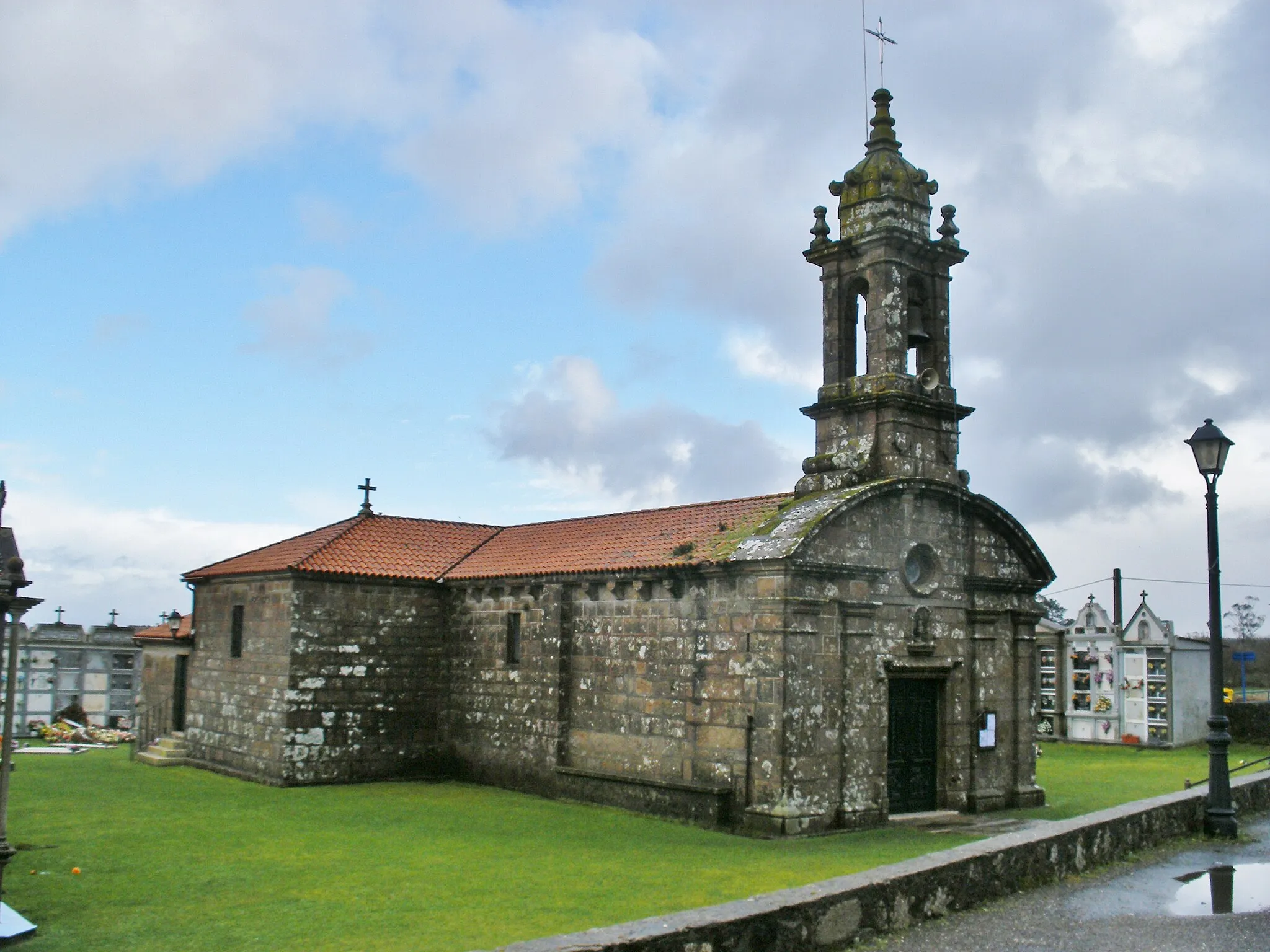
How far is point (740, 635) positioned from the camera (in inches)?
579

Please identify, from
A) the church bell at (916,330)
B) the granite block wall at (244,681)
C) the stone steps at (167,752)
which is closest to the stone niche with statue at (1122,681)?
the church bell at (916,330)

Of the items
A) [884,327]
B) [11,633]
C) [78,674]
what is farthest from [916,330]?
[78,674]

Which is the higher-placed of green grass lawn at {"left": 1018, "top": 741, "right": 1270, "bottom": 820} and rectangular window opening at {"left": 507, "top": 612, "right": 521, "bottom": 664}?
rectangular window opening at {"left": 507, "top": 612, "right": 521, "bottom": 664}

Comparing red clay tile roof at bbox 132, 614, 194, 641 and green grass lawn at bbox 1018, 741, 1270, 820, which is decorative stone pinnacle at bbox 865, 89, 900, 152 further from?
red clay tile roof at bbox 132, 614, 194, 641

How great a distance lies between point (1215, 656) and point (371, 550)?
14300mm

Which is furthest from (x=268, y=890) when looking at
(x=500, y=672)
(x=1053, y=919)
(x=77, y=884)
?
(x=500, y=672)

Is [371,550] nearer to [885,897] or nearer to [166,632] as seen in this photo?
[166,632]

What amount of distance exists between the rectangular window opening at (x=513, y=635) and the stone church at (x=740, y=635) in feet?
0.14

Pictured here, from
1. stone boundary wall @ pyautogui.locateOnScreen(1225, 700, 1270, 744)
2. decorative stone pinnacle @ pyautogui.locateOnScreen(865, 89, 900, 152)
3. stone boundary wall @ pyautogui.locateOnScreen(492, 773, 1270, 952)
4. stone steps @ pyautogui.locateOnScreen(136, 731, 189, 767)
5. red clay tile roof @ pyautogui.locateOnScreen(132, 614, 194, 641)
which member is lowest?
stone steps @ pyautogui.locateOnScreen(136, 731, 189, 767)

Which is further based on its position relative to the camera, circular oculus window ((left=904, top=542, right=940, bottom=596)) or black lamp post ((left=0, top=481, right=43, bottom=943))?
circular oculus window ((left=904, top=542, right=940, bottom=596))

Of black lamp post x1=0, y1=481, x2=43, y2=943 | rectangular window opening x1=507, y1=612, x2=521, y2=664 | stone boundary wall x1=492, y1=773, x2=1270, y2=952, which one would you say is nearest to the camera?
stone boundary wall x1=492, y1=773, x2=1270, y2=952

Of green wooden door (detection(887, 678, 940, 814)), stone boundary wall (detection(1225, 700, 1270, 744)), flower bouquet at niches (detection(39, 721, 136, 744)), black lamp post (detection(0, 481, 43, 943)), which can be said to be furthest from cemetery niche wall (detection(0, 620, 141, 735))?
stone boundary wall (detection(1225, 700, 1270, 744))

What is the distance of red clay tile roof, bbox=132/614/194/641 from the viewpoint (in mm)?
23562

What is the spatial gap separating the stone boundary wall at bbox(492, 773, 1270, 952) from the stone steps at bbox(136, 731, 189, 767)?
17342 millimetres
